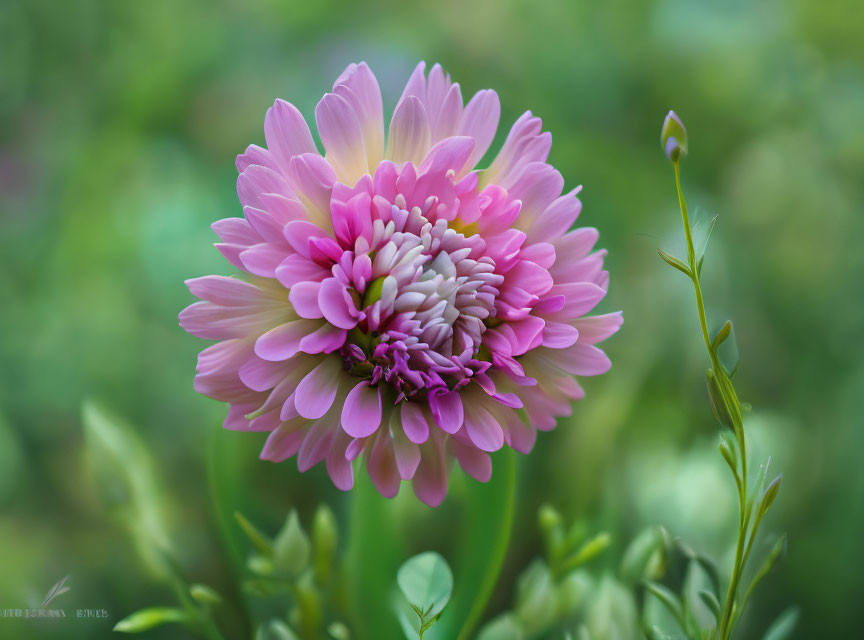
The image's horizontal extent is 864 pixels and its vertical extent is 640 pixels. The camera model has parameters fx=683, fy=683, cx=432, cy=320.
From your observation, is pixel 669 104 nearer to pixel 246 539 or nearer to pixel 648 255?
pixel 648 255

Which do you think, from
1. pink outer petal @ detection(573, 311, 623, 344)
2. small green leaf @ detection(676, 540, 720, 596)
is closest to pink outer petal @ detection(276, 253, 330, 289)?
pink outer petal @ detection(573, 311, 623, 344)

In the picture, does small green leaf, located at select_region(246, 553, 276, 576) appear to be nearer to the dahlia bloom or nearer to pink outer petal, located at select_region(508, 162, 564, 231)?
the dahlia bloom

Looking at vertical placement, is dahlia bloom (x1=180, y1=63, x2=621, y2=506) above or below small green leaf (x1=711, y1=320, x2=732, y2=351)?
below

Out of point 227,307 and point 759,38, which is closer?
point 227,307

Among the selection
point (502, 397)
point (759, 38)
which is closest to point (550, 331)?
point (502, 397)

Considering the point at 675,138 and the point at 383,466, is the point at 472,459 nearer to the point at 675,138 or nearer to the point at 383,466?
the point at 383,466

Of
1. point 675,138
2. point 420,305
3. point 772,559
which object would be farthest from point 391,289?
point 772,559
